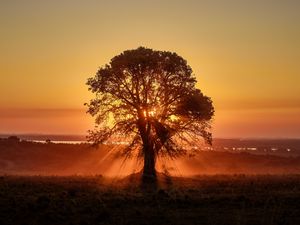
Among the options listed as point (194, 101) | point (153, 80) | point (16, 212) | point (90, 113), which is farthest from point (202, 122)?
point (16, 212)

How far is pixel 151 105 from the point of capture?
4950cm

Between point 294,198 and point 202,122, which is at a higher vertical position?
point 202,122

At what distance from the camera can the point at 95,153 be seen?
10875 cm

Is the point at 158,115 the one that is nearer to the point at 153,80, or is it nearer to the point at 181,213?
the point at 153,80

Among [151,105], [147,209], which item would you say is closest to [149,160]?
[151,105]

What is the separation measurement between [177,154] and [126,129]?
491 cm

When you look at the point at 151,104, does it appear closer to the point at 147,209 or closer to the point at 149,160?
the point at 149,160

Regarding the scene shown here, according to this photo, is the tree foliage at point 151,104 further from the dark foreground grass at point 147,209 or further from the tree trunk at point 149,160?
the dark foreground grass at point 147,209

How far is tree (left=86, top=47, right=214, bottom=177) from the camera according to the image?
161ft

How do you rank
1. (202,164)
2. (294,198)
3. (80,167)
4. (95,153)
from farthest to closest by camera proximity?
(95,153) → (202,164) → (80,167) → (294,198)

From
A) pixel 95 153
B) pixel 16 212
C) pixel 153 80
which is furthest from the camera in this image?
pixel 95 153

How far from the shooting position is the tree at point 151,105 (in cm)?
4894

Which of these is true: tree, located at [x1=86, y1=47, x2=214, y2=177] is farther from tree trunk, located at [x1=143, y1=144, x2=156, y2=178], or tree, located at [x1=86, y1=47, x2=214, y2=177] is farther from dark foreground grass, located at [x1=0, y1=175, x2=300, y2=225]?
dark foreground grass, located at [x1=0, y1=175, x2=300, y2=225]

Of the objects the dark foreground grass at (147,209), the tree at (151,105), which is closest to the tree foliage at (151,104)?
the tree at (151,105)
